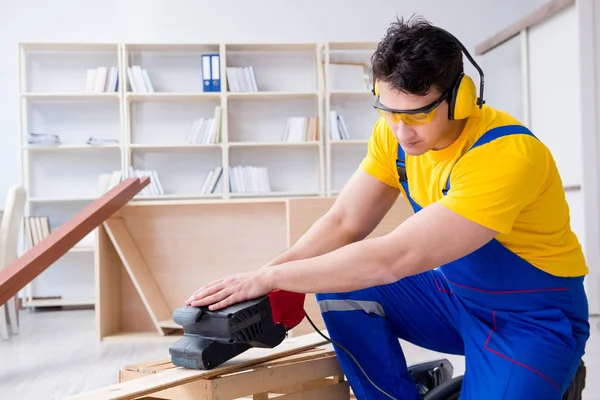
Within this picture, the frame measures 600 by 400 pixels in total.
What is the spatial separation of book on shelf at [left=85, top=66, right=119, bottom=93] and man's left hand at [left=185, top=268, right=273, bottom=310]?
4383mm

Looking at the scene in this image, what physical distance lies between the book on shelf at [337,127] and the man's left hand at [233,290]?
431 cm

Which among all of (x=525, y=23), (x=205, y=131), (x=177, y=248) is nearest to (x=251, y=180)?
(x=205, y=131)

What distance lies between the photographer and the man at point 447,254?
4.56ft

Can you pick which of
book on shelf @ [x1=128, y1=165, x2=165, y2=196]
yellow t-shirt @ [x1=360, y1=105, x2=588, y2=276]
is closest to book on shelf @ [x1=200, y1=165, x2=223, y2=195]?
book on shelf @ [x1=128, y1=165, x2=165, y2=196]

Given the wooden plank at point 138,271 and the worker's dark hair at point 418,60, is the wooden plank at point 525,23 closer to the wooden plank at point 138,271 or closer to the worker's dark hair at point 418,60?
the wooden plank at point 138,271

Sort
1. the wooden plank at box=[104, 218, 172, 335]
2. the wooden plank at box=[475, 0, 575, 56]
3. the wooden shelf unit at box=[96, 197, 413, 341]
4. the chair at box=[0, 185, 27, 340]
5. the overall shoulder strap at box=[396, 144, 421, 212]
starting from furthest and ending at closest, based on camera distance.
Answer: the wooden plank at box=[475, 0, 575, 56] → the chair at box=[0, 185, 27, 340] → the wooden shelf unit at box=[96, 197, 413, 341] → the wooden plank at box=[104, 218, 172, 335] → the overall shoulder strap at box=[396, 144, 421, 212]

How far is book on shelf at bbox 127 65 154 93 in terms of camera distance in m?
5.57

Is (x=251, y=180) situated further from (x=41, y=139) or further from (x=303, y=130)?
(x=41, y=139)

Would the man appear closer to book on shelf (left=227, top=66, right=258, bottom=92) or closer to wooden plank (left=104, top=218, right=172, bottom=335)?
wooden plank (left=104, top=218, right=172, bottom=335)

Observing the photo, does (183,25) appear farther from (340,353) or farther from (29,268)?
(340,353)

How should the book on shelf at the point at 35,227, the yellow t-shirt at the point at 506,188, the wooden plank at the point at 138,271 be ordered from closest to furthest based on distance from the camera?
1. the yellow t-shirt at the point at 506,188
2. the wooden plank at the point at 138,271
3. the book on shelf at the point at 35,227

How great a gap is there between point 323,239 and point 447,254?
45cm

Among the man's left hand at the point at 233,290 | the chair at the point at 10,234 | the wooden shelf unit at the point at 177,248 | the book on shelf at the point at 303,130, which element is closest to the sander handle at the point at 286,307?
the man's left hand at the point at 233,290

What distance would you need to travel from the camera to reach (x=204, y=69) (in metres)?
5.59
